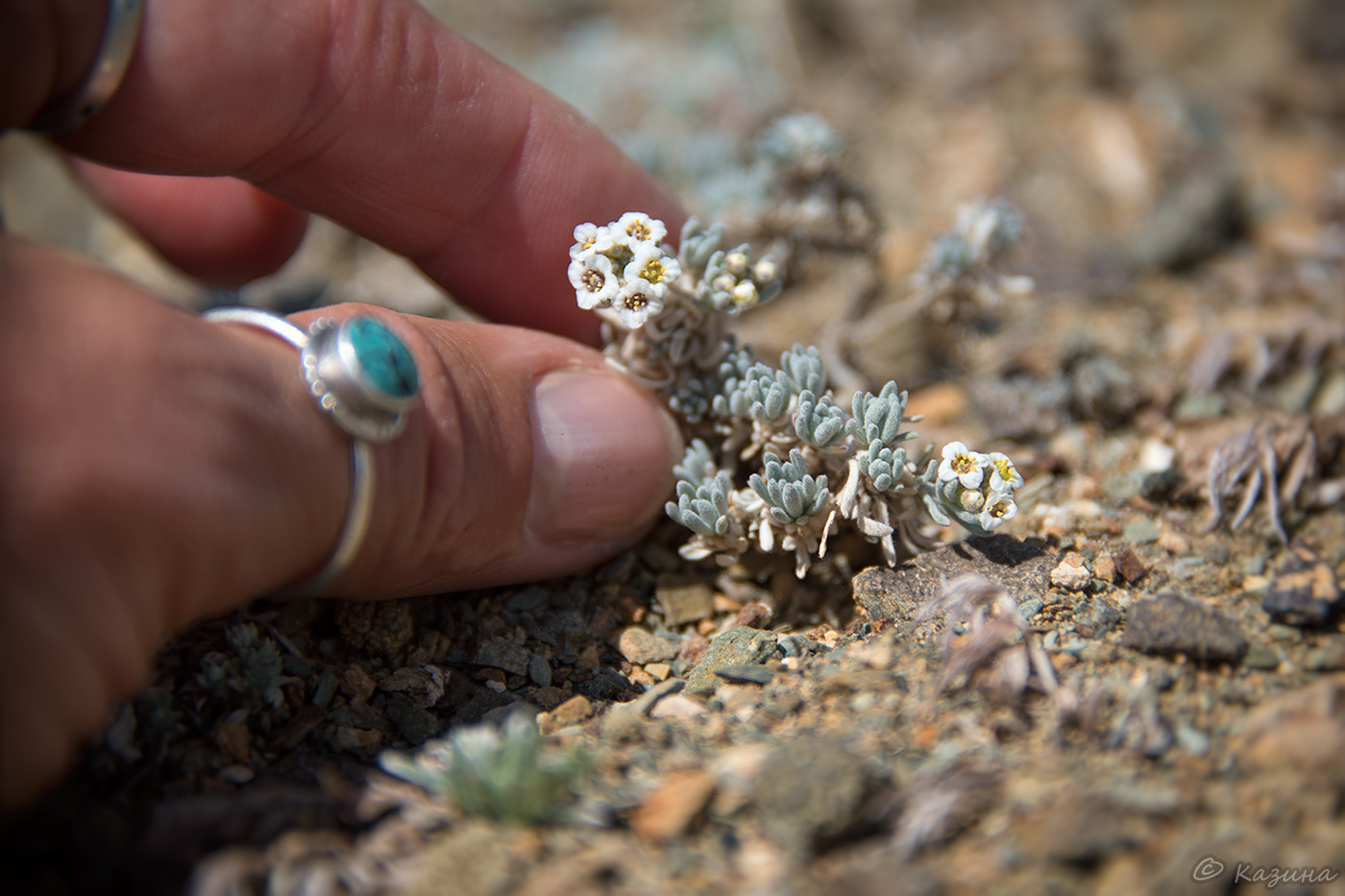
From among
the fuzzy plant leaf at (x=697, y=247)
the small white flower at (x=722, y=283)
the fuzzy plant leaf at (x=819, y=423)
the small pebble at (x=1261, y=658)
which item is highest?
the fuzzy plant leaf at (x=697, y=247)

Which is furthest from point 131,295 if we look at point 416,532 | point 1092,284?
point 1092,284

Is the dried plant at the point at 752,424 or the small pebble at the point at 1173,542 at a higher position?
the dried plant at the point at 752,424

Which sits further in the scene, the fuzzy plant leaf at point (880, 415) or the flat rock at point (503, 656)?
the flat rock at point (503, 656)

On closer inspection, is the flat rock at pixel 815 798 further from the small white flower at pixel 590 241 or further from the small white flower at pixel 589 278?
the small white flower at pixel 590 241

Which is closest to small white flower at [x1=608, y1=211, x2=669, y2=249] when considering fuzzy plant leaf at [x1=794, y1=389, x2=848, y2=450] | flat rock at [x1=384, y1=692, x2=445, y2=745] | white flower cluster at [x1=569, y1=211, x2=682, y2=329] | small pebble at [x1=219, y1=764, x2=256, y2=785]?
white flower cluster at [x1=569, y1=211, x2=682, y2=329]

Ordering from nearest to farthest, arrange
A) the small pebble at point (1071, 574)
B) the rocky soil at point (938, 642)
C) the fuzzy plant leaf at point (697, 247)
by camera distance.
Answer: the rocky soil at point (938, 642) < the small pebble at point (1071, 574) < the fuzzy plant leaf at point (697, 247)

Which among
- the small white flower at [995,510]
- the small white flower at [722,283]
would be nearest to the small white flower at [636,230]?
the small white flower at [722,283]

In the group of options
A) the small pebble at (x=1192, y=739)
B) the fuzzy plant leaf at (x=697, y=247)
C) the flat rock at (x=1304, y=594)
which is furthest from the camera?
the fuzzy plant leaf at (x=697, y=247)

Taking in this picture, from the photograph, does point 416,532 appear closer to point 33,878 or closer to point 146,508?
point 146,508
